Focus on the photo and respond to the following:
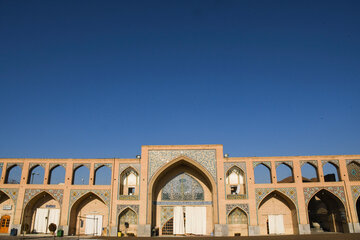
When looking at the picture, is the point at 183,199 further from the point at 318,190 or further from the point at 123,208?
the point at 318,190

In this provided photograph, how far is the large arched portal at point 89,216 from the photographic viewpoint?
23.7 metres

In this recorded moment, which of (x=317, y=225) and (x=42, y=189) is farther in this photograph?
(x=317, y=225)

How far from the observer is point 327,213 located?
24953 millimetres

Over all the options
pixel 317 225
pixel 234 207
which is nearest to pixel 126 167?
pixel 234 207

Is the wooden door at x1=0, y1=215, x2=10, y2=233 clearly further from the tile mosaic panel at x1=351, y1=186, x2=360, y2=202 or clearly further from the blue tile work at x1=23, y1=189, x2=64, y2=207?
the tile mosaic panel at x1=351, y1=186, x2=360, y2=202

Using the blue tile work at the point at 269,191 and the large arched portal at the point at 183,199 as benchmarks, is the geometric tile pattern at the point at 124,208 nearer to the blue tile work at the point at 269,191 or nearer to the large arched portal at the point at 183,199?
the large arched portal at the point at 183,199

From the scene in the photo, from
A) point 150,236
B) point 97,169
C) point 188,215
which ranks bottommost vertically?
point 150,236

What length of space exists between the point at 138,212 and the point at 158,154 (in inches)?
184

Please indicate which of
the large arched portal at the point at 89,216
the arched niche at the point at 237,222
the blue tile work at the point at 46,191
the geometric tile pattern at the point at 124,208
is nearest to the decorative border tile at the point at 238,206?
the arched niche at the point at 237,222

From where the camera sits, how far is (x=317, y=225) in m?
25.6

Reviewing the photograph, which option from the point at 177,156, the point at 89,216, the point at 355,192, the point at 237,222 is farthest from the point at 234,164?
the point at 89,216

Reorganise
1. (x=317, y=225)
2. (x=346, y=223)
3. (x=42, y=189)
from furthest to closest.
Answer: (x=317, y=225), (x=42, y=189), (x=346, y=223)

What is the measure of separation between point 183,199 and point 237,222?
460 cm

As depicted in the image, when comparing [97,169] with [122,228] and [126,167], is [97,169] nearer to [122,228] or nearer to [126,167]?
[126,167]
